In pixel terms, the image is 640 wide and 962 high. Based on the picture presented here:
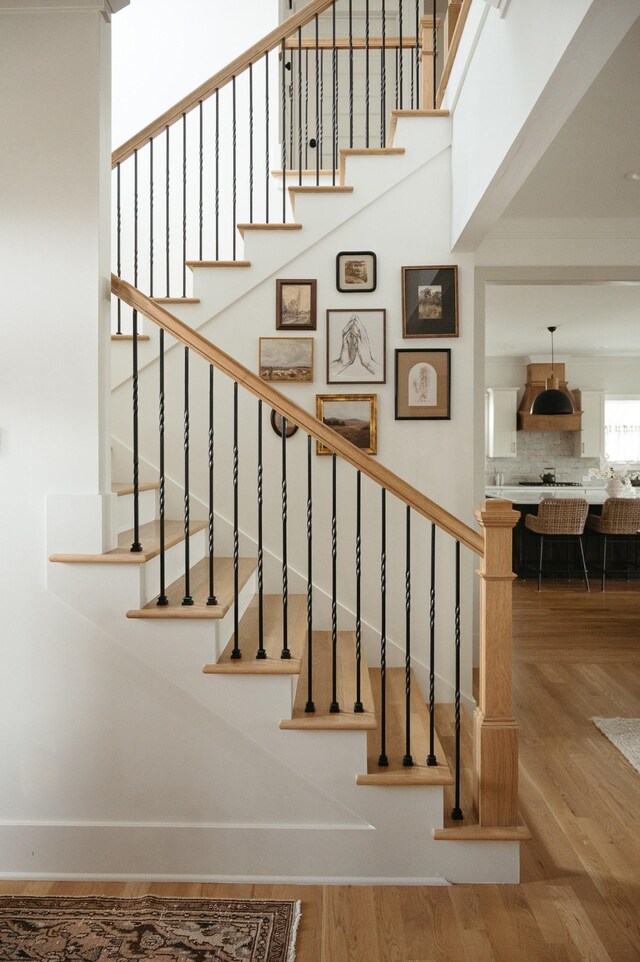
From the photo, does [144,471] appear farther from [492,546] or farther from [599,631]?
[599,631]

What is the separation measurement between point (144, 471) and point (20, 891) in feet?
6.89

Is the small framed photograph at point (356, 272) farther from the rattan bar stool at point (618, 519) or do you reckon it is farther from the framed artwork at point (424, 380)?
the rattan bar stool at point (618, 519)

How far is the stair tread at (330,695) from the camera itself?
7.86ft

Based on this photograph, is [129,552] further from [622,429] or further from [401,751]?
[622,429]

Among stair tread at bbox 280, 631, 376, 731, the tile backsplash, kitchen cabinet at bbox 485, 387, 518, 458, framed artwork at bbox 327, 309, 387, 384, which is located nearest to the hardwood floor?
stair tread at bbox 280, 631, 376, 731

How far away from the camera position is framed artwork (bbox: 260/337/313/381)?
3.85m

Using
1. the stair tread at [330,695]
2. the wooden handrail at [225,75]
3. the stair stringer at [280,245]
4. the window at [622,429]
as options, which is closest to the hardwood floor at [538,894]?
the stair tread at [330,695]

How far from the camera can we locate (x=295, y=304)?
383 centimetres

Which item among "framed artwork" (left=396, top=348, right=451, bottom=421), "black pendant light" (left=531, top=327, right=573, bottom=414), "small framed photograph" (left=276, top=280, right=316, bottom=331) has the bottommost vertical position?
"framed artwork" (left=396, top=348, right=451, bottom=421)

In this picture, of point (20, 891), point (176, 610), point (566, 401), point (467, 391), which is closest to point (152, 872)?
point (20, 891)

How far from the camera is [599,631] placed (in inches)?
A: 219

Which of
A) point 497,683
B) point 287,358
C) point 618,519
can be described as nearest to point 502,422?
point 618,519

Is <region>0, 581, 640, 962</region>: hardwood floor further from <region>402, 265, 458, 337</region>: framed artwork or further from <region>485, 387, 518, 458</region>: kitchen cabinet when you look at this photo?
<region>485, 387, 518, 458</region>: kitchen cabinet

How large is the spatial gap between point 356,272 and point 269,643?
7.11 feet
